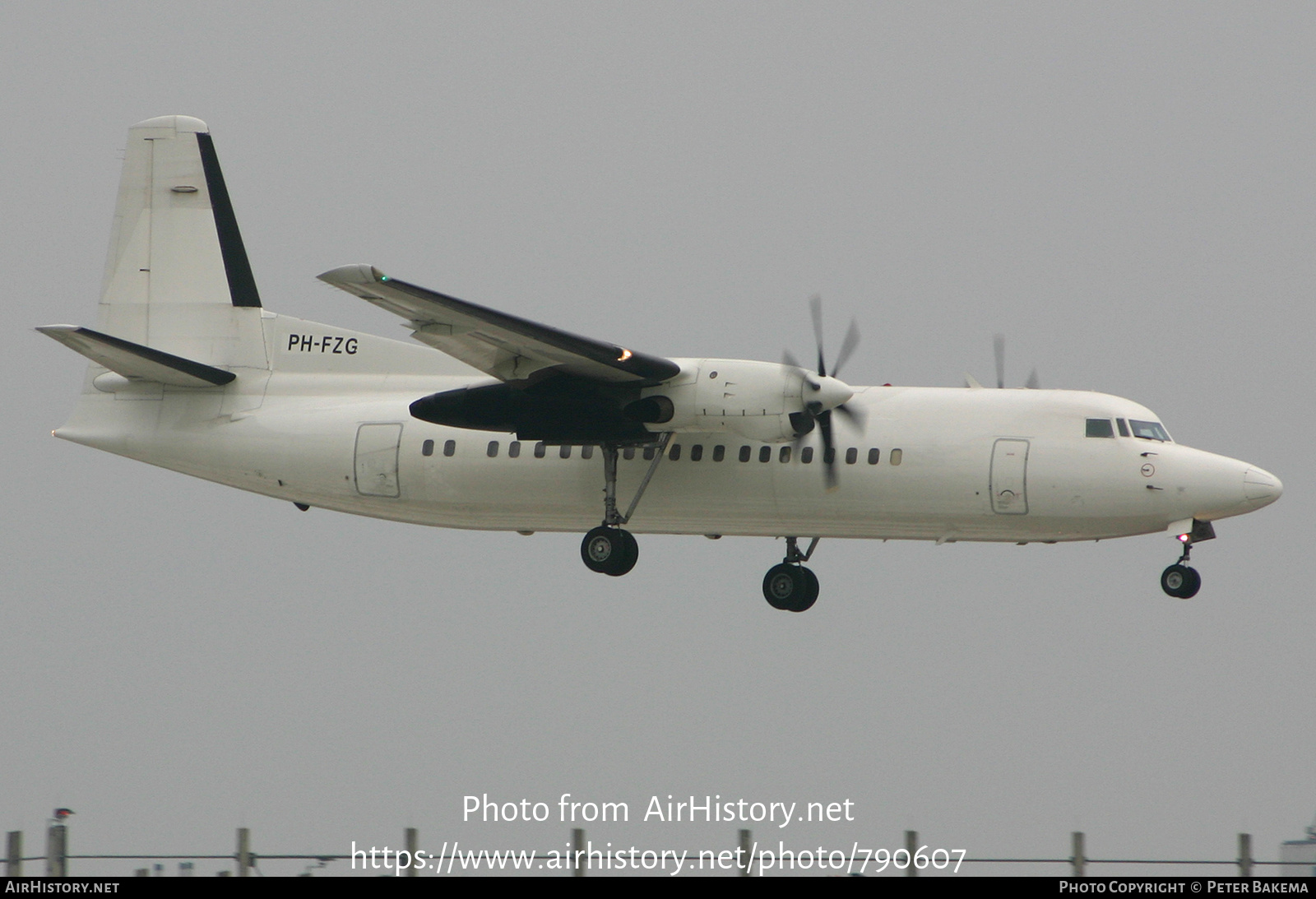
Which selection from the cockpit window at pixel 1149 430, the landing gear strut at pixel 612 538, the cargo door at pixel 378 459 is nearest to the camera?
the cockpit window at pixel 1149 430

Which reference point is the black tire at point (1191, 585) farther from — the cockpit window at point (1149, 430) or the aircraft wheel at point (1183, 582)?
the cockpit window at point (1149, 430)

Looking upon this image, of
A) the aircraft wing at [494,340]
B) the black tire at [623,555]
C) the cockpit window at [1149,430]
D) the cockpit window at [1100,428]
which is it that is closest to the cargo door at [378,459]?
the aircraft wing at [494,340]

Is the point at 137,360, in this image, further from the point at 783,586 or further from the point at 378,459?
the point at 783,586

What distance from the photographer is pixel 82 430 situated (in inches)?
1021

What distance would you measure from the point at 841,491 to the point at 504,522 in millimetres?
4656

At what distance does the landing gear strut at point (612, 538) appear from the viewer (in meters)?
23.3

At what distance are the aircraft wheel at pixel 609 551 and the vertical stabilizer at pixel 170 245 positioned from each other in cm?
680

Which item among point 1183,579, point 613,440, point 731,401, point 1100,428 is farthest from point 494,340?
point 1183,579

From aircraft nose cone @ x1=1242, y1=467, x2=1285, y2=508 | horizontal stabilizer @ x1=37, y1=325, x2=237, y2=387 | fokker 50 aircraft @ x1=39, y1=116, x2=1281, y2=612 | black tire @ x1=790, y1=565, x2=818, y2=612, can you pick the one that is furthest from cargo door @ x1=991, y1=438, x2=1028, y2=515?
horizontal stabilizer @ x1=37, y1=325, x2=237, y2=387

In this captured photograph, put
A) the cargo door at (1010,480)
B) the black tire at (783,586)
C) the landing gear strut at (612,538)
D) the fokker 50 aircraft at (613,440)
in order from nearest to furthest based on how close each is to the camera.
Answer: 1. the fokker 50 aircraft at (613,440)
2. the cargo door at (1010,480)
3. the landing gear strut at (612,538)
4. the black tire at (783,586)
